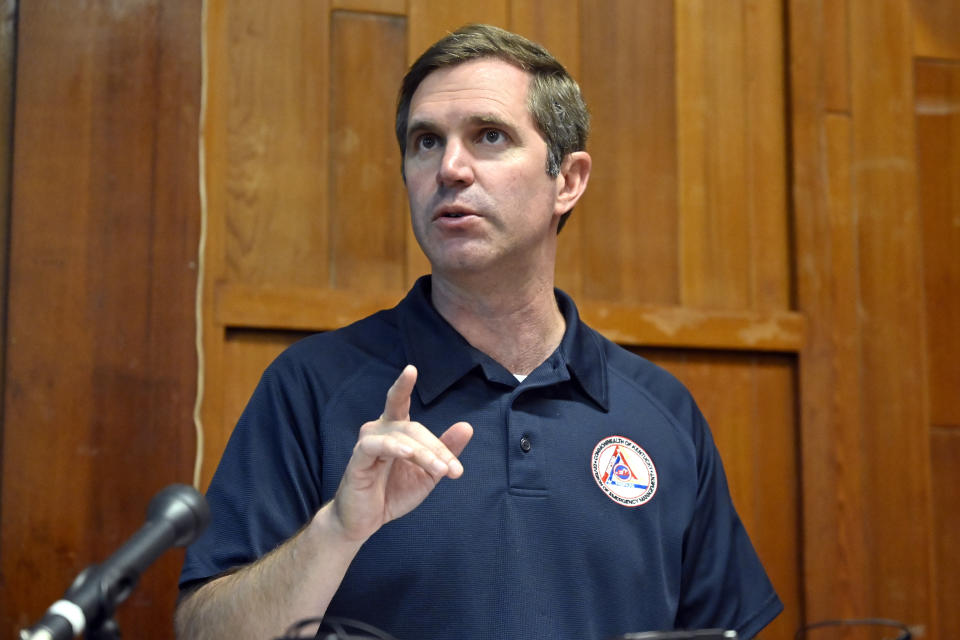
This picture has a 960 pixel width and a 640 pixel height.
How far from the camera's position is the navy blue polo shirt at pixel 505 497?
1.49m

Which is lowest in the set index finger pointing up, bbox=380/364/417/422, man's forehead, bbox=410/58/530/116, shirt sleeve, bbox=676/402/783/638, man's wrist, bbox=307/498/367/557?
shirt sleeve, bbox=676/402/783/638

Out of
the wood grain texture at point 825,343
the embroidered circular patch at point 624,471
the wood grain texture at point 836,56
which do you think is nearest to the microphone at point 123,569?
the embroidered circular patch at point 624,471

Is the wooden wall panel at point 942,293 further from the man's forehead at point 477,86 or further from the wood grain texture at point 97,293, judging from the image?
the wood grain texture at point 97,293

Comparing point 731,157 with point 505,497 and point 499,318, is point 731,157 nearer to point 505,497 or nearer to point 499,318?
point 499,318

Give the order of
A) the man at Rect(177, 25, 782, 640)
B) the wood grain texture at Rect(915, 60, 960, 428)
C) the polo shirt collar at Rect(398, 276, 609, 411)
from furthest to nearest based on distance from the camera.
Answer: the wood grain texture at Rect(915, 60, 960, 428), the polo shirt collar at Rect(398, 276, 609, 411), the man at Rect(177, 25, 782, 640)

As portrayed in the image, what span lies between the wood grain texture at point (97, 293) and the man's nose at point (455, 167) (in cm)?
56

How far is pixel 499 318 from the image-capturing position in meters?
1.75

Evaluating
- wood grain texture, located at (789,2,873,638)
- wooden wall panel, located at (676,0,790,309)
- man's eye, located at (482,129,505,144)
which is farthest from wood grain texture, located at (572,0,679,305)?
man's eye, located at (482,129,505,144)

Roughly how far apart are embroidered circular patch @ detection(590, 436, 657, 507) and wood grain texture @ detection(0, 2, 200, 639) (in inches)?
29.6

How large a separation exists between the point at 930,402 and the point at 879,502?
0.83ft

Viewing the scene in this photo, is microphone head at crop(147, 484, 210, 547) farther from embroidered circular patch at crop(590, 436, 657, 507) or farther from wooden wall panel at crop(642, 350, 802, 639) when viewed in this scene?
wooden wall panel at crop(642, 350, 802, 639)

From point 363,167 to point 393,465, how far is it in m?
0.98

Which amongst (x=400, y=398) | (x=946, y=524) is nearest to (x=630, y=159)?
(x=946, y=524)

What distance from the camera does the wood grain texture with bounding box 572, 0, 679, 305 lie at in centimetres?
227
